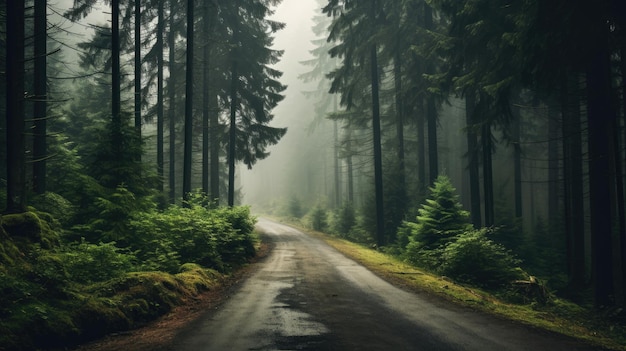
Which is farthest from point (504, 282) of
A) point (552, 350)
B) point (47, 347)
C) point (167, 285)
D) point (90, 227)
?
point (90, 227)

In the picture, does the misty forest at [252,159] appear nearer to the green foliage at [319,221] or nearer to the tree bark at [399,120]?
the tree bark at [399,120]

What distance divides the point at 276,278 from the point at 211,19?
1919 cm

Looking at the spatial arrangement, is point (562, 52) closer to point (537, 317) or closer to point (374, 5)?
point (537, 317)

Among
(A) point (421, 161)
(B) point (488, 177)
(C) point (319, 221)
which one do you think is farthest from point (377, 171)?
(C) point (319, 221)

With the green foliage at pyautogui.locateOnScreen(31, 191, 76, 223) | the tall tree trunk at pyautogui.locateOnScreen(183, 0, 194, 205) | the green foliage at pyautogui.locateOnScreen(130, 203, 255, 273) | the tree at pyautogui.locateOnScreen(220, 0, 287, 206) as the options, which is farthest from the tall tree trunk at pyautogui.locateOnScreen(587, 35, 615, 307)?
the tree at pyautogui.locateOnScreen(220, 0, 287, 206)

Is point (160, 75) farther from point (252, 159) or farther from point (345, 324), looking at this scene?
point (345, 324)

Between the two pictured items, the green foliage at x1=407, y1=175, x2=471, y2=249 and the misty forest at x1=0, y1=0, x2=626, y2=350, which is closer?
the misty forest at x1=0, y1=0, x2=626, y2=350

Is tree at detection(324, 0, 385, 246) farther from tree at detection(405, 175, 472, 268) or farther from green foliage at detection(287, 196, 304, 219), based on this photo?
green foliage at detection(287, 196, 304, 219)

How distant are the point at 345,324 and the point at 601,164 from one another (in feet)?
28.9

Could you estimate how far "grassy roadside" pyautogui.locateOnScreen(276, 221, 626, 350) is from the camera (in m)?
7.15

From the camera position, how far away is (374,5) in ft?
74.4

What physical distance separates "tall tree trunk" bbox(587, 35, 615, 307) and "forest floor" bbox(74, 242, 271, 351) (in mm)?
10760

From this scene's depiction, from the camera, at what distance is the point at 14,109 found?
10078 millimetres

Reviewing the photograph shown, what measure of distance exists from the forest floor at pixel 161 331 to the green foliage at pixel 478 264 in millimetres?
8042
